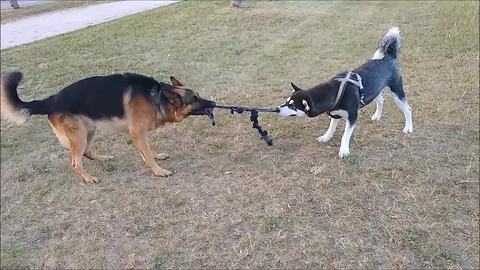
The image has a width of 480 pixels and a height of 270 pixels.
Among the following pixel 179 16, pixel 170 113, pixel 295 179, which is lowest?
pixel 179 16

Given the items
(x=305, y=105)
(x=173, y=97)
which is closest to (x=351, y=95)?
(x=305, y=105)

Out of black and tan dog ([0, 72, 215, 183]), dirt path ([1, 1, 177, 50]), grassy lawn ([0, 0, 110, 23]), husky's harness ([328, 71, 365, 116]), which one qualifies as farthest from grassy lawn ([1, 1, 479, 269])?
grassy lawn ([0, 0, 110, 23])

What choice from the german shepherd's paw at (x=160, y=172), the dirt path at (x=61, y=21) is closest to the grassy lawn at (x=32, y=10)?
the dirt path at (x=61, y=21)

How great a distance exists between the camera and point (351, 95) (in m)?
3.76

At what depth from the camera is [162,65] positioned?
6.89m

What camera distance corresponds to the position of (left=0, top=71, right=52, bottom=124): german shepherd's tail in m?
3.40

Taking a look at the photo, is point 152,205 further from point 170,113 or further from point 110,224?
point 170,113

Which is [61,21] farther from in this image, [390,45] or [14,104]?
[390,45]

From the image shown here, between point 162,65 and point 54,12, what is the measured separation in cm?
515

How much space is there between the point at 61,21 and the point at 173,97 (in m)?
7.59

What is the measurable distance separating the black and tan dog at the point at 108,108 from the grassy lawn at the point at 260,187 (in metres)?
0.44

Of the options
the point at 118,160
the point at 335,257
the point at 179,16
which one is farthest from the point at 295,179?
the point at 179,16

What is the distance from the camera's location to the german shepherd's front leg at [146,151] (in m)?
3.74

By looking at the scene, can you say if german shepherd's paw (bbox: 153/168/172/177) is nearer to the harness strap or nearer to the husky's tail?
the harness strap
